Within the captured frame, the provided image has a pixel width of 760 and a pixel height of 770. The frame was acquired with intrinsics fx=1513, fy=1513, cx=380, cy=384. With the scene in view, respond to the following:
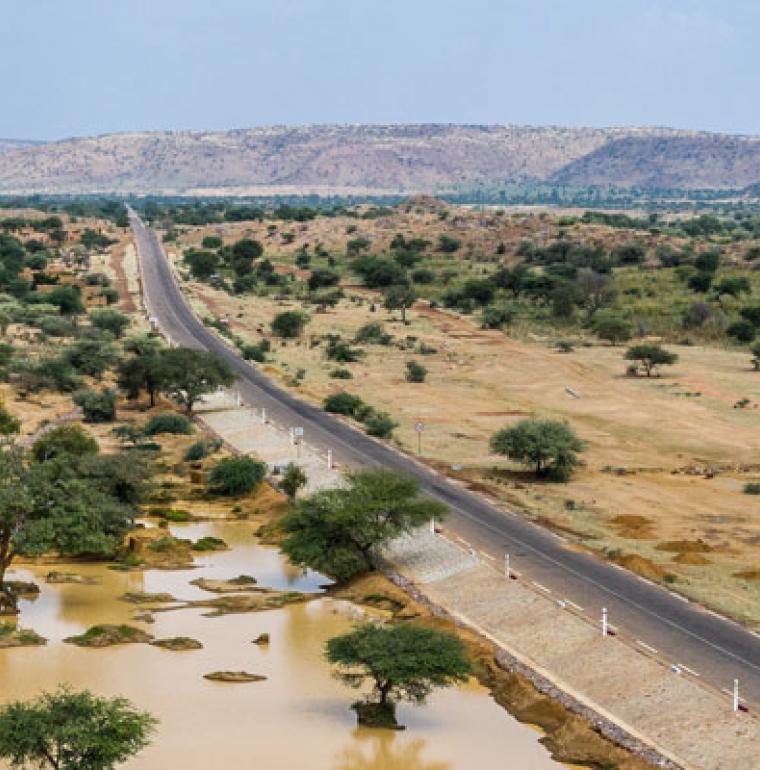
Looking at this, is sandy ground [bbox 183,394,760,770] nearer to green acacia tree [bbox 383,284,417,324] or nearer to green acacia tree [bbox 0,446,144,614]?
green acacia tree [bbox 0,446,144,614]

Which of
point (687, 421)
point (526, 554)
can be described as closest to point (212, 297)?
point (687, 421)

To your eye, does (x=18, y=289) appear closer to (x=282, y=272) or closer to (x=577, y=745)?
(x=282, y=272)

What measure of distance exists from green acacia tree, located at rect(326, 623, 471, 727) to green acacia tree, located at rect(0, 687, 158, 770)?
642cm

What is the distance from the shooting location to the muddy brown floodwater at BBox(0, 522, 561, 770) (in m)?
31.0

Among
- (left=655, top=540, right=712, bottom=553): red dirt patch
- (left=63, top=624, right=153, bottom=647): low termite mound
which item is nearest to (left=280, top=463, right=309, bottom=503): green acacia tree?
(left=655, top=540, right=712, bottom=553): red dirt patch

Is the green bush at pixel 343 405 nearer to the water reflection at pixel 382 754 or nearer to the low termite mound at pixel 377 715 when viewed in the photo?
the low termite mound at pixel 377 715

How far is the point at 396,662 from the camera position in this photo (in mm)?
32750

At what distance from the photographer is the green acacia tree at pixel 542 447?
6141 centimetres

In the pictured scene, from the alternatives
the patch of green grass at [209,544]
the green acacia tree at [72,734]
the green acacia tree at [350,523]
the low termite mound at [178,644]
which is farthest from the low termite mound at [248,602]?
the green acacia tree at [72,734]

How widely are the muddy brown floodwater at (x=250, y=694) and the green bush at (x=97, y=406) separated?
28107 mm

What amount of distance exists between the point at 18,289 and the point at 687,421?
71.6m

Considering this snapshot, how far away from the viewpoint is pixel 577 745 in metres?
31.2

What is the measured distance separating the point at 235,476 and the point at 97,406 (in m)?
17.0

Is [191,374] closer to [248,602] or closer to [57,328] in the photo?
[57,328]
